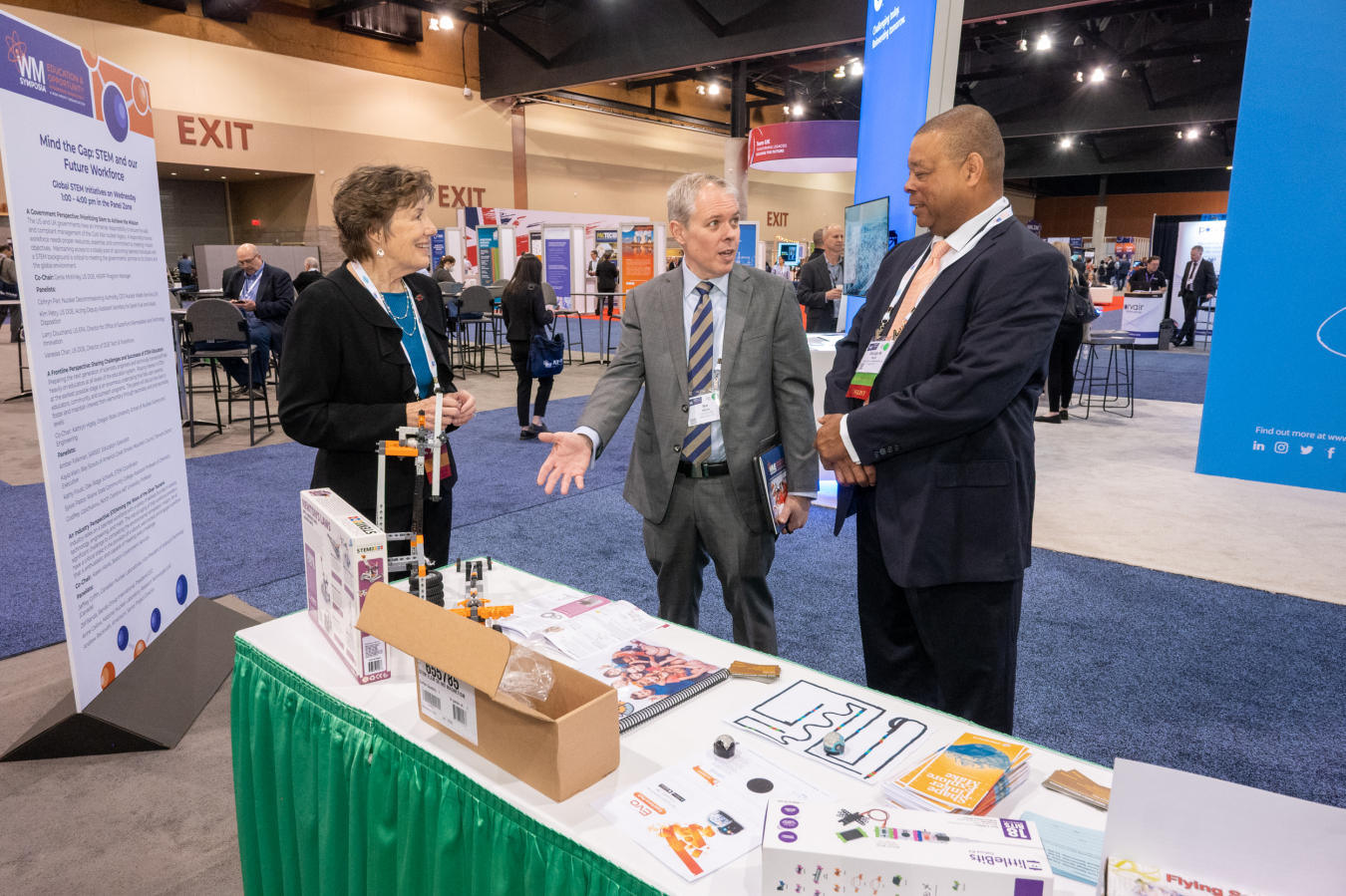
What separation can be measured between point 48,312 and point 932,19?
3.22m

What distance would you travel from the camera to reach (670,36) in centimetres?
1287

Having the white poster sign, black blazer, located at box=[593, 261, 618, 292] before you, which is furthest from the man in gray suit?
black blazer, located at box=[593, 261, 618, 292]

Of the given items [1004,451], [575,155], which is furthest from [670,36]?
[1004,451]

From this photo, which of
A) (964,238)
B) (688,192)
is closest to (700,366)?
(688,192)

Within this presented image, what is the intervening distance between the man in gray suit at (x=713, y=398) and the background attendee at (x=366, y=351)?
467mm

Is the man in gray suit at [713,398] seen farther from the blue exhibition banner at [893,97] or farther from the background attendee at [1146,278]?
the background attendee at [1146,278]

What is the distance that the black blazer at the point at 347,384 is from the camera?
1.87 meters

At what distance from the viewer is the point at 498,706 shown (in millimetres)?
1041

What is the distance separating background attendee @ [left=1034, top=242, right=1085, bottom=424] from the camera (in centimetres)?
704

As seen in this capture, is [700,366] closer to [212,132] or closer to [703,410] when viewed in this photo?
[703,410]

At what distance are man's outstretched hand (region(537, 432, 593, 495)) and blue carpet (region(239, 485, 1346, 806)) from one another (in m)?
1.46

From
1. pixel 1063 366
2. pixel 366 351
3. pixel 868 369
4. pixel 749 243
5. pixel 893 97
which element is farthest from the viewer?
pixel 749 243

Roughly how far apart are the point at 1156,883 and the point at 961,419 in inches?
34.3

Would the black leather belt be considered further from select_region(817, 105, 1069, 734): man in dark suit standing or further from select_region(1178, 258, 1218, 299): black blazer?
select_region(1178, 258, 1218, 299): black blazer
